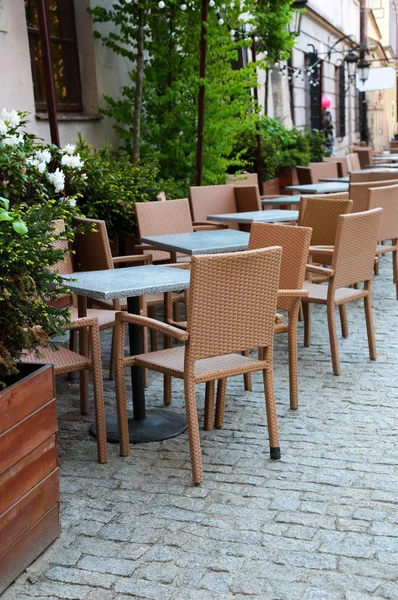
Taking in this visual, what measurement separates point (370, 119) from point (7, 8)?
27900 millimetres

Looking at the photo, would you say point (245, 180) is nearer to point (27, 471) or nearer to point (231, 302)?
point (231, 302)

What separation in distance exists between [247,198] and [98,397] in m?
4.63

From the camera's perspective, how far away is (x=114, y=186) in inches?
281

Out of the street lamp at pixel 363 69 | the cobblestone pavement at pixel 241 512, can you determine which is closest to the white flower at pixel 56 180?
the cobblestone pavement at pixel 241 512

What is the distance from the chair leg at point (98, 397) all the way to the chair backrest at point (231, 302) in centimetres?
52

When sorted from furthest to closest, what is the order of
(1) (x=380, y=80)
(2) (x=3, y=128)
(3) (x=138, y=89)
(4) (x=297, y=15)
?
(1) (x=380, y=80)
(4) (x=297, y=15)
(3) (x=138, y=89)
(2) (x=3, y=128)

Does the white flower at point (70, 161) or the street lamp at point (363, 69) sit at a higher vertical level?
the street lamp at point (363, 69)

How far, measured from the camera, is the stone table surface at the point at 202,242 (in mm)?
5367

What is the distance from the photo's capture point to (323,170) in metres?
12.7

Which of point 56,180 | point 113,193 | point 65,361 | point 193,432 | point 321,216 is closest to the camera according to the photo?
point 193,432

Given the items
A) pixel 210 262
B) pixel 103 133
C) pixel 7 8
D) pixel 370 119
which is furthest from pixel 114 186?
pixel 370 119

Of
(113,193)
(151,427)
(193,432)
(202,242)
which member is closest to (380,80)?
(113,193)

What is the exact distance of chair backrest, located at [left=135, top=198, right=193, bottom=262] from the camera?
654 cm

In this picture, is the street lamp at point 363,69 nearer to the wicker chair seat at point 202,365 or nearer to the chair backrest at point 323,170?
the chair backrest at point 323,170
